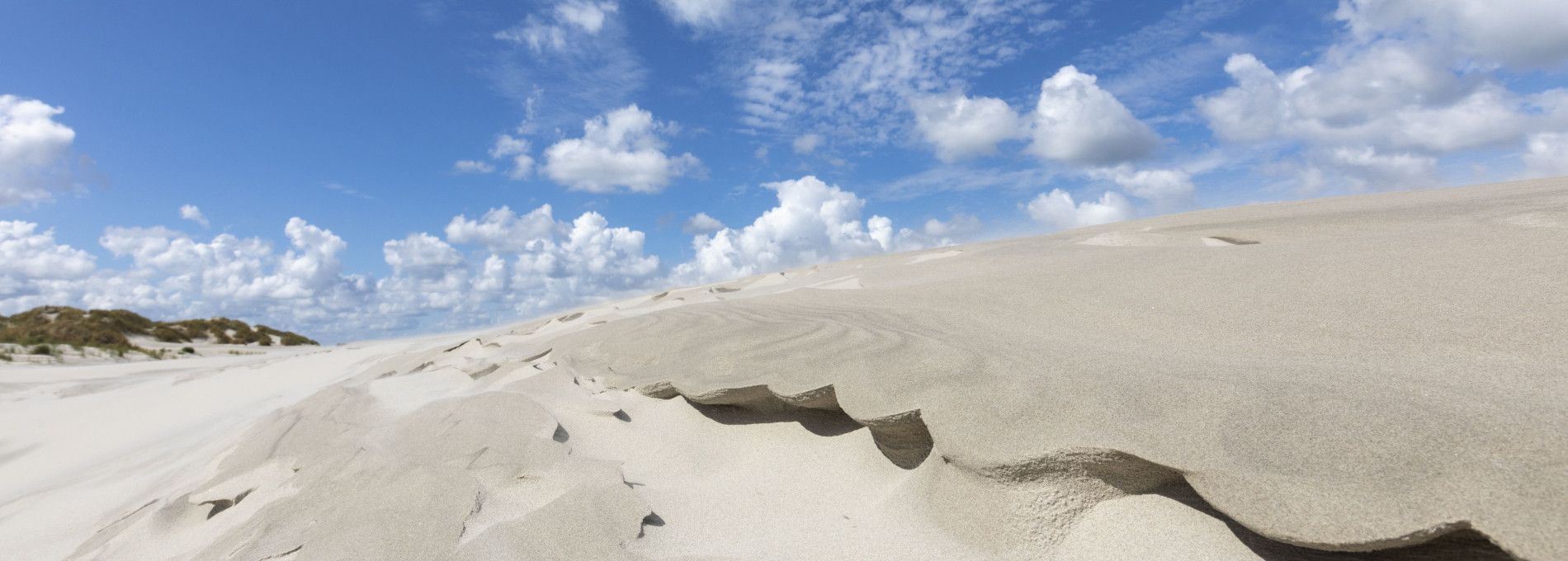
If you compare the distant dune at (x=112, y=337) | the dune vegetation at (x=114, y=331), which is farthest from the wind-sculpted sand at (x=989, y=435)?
the dune vegetation at (x=114, y=331)

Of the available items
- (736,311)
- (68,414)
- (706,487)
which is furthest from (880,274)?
(68,414)

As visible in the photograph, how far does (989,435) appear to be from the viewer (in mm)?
1859

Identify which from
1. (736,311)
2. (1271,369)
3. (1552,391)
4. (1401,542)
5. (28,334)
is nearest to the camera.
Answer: (1401,542)

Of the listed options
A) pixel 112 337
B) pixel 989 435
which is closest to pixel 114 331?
pixel 112 337

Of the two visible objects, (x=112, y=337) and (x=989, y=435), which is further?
(x=112, y=337)

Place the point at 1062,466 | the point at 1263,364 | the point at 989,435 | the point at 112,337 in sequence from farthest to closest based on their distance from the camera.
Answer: the point at 112,337 → the point at 1263,364 → the point at 989,435 → the point at 1062,466

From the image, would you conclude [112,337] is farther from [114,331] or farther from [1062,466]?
[1062,466]

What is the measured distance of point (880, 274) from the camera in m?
6.33

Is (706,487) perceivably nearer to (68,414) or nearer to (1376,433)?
(1376,433)

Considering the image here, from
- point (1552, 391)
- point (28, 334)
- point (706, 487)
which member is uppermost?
point (28, 334)

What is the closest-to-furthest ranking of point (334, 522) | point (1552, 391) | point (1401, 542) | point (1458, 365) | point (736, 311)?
point (1401, 542) < point (1552, 391) < point (1458, 365) < point (334, 522) < point (736, 311)

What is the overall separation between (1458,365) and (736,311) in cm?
329

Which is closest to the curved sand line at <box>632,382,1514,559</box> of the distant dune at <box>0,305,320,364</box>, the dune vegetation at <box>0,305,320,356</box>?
the distant dune at <box>0,305,320,364</box>

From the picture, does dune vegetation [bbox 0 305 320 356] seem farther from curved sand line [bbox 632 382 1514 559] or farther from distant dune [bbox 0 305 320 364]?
curved sand line [bbox 632 382 1514 559]
